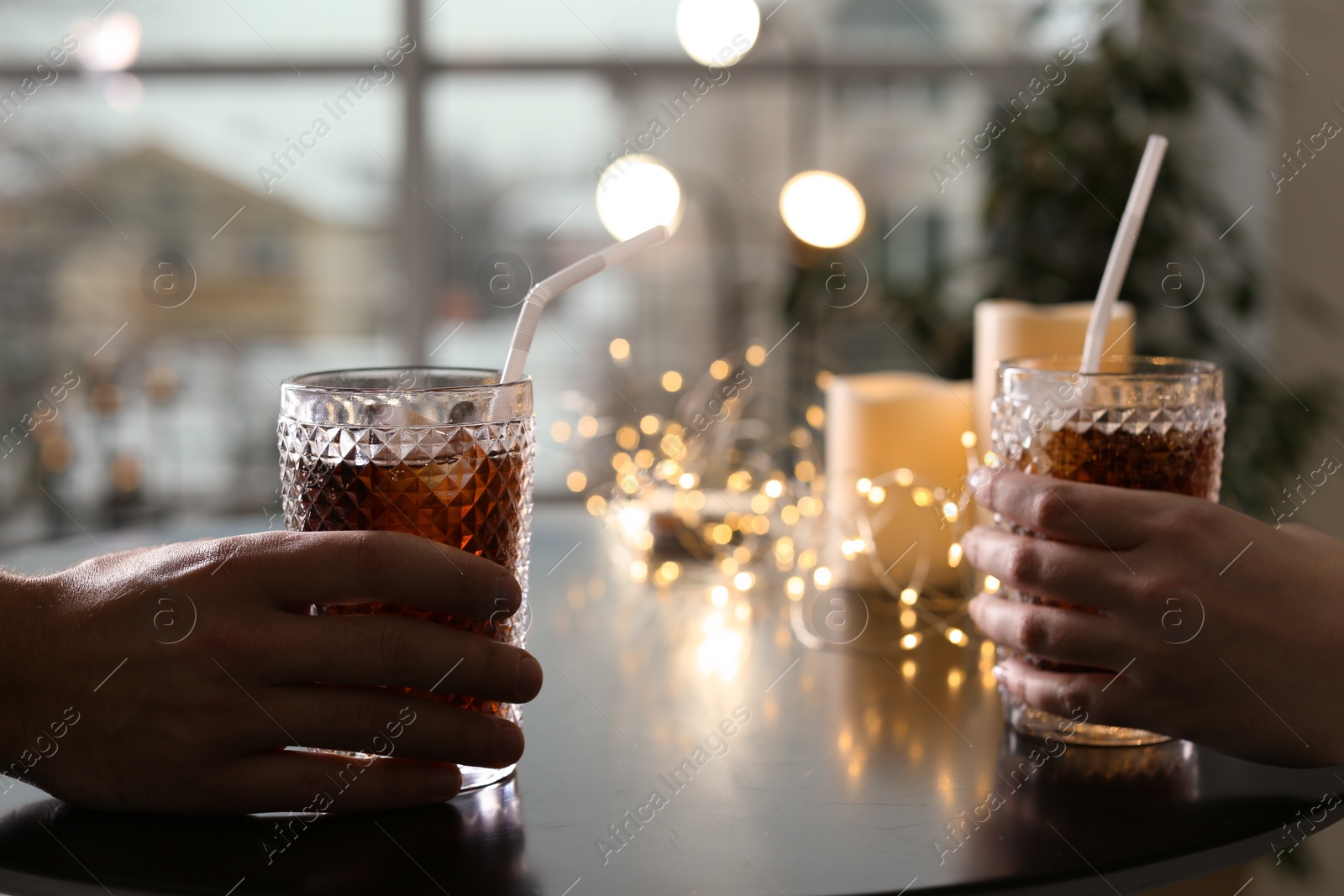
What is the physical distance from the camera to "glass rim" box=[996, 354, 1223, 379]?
68 centimetres

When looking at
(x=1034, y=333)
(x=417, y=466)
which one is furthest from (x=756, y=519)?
(x=417, y=466)

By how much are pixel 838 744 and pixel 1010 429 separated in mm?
222

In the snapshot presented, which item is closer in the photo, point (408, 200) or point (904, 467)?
point (904, 467)

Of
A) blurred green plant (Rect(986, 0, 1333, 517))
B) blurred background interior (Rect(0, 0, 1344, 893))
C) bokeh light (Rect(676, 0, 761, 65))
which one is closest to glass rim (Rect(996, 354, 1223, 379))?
bokeh light (Rect(676, 0, 761, 65))

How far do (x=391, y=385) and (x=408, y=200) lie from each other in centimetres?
335

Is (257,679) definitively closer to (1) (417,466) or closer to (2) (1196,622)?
(1) (417,466)

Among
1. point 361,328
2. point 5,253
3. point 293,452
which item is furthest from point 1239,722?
point 5,253

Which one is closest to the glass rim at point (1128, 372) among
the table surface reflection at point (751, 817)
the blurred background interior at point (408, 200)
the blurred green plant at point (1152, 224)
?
the table surface reflection at point (751, 817)

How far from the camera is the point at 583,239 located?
3.95m

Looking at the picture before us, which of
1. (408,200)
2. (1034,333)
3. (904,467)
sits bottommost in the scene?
(904,467)

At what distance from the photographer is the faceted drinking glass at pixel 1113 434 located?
68 centimetres

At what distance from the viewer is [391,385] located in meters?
0.68

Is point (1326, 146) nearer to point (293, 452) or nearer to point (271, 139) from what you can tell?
point (293, 452)

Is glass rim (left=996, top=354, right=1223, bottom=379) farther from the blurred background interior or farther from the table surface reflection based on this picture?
the blurred background interior
